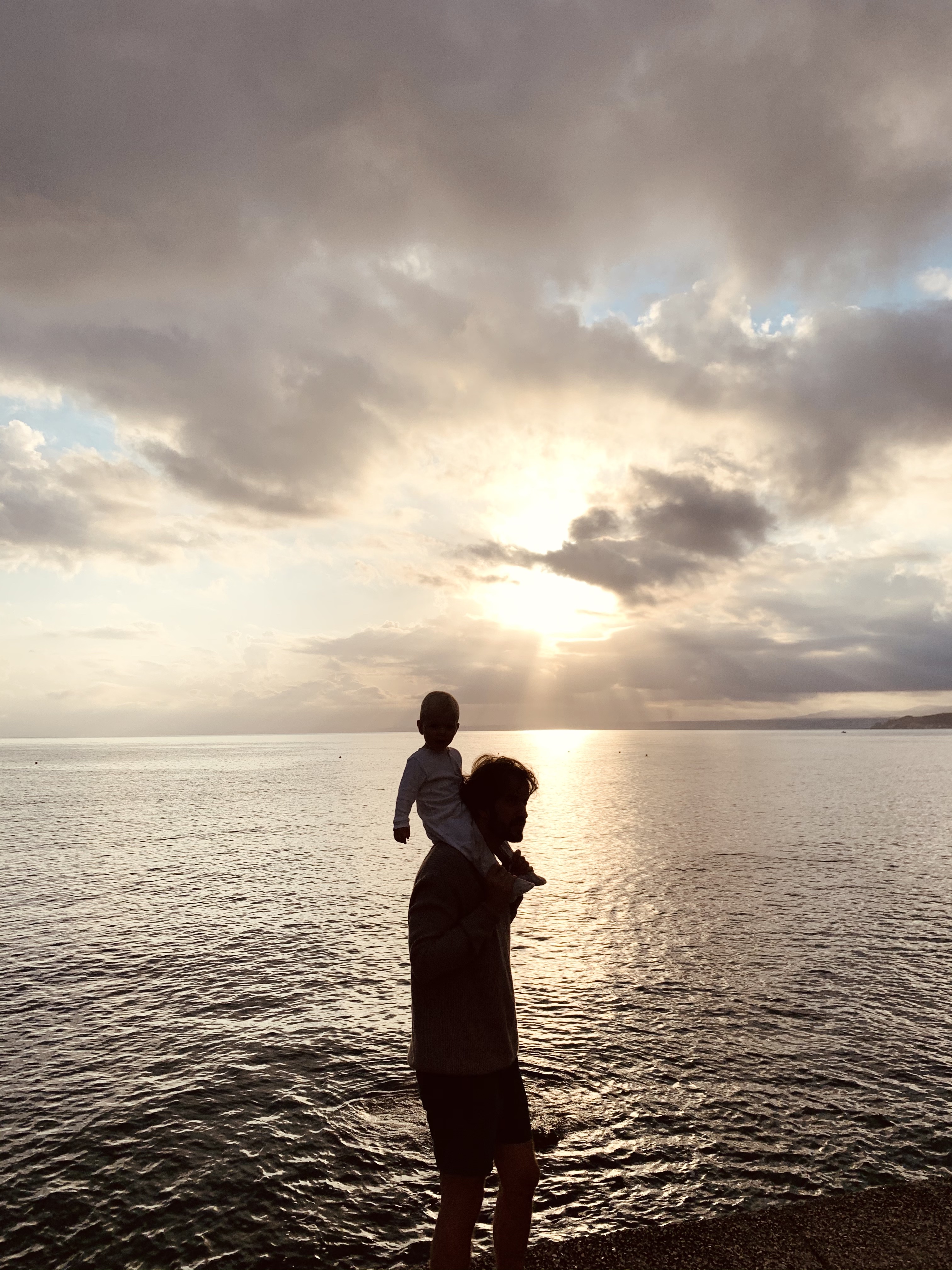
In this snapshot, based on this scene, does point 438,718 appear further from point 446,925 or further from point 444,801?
point 446,925

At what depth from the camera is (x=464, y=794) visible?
4863 millimetres

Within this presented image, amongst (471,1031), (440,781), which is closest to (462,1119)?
(471,1031)

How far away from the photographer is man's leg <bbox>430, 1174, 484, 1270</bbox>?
441 cm

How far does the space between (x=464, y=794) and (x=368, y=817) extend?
2185 inches

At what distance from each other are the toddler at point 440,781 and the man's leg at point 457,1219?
1.73m

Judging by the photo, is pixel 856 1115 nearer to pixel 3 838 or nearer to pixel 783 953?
pixel 783 953

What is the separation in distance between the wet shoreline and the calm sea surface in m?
1.19

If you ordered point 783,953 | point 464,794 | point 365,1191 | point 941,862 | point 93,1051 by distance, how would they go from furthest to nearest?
point 941,862 → point 783,953 → point 93,1051 → point 365,1191 → point 464,794

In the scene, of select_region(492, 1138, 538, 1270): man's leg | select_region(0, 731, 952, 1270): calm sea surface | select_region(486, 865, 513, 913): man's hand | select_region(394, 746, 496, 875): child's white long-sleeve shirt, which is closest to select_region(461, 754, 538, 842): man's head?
select_region(394, 746, 496, 875): child's white long-sleeve shirt

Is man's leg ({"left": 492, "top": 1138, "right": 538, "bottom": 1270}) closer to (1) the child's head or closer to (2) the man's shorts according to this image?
(2) the man's shorts

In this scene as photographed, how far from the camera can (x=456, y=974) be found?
4.61 meters

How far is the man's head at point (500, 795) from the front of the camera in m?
4.71

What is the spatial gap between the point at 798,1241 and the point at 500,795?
237 inches

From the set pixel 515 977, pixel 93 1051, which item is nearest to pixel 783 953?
pixel 515 977
